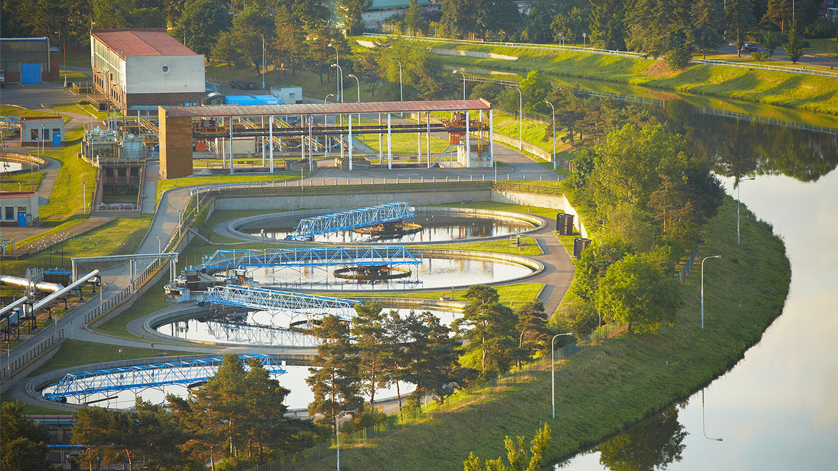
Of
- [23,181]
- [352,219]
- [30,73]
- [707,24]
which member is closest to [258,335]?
[352,219]

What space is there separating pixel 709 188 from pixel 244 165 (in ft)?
167

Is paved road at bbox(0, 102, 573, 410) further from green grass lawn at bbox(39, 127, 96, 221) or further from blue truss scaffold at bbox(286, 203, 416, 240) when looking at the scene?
blue truss scaffold at bbox(286, 203, 416, 240)

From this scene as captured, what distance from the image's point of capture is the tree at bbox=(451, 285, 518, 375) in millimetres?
60844

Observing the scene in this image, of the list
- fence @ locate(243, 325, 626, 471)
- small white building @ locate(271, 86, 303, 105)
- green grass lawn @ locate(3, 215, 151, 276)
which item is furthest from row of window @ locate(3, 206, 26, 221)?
small white building @ locate(271, 86, 303, 105)

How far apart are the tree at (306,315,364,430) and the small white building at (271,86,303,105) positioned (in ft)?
338

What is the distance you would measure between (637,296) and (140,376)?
29997 millimetres

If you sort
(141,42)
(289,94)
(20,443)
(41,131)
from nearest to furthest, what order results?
(20,443), (41,131), (141,42), (289,94)

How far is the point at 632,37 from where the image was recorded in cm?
17125

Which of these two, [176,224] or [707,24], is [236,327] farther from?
[707,24]

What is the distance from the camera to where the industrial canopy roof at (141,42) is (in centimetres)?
13625

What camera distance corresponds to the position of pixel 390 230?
103250 mm

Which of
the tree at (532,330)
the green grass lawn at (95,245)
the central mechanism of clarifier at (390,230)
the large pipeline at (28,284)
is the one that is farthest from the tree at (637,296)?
the green grass lawn at (95,245)

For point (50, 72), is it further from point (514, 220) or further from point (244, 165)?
point (514, 220)

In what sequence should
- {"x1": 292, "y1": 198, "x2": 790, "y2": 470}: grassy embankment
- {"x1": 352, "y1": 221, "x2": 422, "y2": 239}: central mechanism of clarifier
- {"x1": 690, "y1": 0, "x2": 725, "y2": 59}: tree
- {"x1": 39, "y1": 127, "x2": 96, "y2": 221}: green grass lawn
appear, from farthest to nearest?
1. {"x1": 690, "y1": 0, "x2": 725, "y2": 59}: tree
2. {"x1": 352, "y1": 221, "x2": 422, "y2": 239}: central mechanism of clarifier
3. {"x1": 39, "y1": 127, "x2": 96, "y2": 221}: green grass lawn
4. {"x1": 292, "y1": 198, "x2": 790, "y2": 470}: grassy embankment
